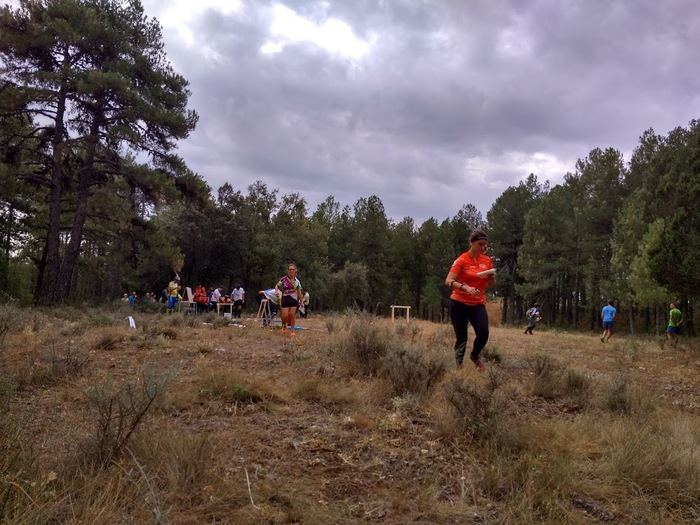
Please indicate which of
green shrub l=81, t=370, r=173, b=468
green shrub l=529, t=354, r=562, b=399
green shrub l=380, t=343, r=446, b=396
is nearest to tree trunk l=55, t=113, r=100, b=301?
green shrub l=380, t=343, r=446, b=396

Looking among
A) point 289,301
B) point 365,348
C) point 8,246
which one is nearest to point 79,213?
point 289,301

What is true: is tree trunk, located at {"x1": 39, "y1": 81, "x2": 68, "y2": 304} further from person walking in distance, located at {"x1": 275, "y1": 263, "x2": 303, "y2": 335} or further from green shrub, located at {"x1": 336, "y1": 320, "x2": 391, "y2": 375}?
green shrub, located at {"x1": 336, "y1": 320, "x2": 391, "y2": 375}

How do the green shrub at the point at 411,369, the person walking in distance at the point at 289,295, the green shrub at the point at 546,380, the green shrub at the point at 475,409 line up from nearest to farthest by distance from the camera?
the green shrub at the point at 475,409, the green shrub at the point at 411,369, the green shrub at the point at 546,380, the person walking in distance at the point at 289,295

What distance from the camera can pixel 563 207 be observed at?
43844 millimetres

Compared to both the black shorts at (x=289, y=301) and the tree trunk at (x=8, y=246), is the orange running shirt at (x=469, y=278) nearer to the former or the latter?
the black shorts at (x=289, y=301)

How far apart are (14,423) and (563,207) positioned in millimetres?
46116

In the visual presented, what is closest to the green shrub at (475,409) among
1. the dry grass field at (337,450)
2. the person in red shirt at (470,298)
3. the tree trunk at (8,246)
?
the dry grass field at (337,450)

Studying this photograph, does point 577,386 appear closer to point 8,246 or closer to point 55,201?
point 55,201

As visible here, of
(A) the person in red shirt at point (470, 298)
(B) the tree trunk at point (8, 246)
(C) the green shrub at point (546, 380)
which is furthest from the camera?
(B) the tree trunk at point (8, 246)

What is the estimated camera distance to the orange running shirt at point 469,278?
5.85 m

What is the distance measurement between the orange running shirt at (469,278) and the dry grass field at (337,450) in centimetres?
111

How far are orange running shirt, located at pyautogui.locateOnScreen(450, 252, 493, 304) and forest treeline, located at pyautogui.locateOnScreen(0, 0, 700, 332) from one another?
3095mm

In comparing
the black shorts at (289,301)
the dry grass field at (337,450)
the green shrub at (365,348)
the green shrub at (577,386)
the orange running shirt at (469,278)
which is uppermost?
the orange running shirt at (469,278)

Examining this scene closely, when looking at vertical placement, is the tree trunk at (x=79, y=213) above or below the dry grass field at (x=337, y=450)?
above
